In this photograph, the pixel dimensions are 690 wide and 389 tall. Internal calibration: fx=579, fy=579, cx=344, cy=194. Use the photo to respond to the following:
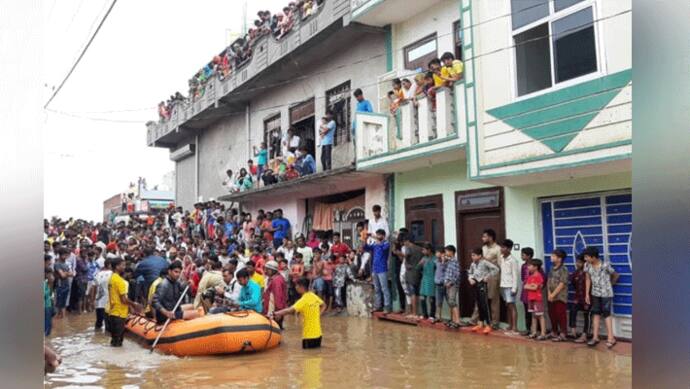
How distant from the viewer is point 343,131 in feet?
53.2

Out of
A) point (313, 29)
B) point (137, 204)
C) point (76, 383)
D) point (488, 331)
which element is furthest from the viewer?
point (137, 204)

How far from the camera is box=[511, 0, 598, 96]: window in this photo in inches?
341

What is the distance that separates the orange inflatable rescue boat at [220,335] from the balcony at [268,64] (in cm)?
839

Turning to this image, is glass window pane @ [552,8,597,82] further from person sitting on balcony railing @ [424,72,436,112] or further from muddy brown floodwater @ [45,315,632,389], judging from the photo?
muddy brown floodwater @ [45,315,632,389]

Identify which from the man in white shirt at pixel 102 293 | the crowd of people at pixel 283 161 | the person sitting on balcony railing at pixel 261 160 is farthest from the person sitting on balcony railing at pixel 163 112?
the man in white shirt at pixel 102 293

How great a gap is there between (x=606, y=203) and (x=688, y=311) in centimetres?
712

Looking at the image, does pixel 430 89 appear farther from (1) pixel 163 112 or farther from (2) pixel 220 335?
(1) pixel 163 112

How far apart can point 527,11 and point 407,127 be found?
350cm

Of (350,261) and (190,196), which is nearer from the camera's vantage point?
(350,261)

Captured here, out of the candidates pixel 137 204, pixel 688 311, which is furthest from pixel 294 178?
pixel 137 204

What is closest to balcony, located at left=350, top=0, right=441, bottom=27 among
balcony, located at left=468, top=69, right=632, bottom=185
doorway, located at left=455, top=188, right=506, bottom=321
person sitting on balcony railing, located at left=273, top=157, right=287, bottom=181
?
balcony, located at left=468, top=69, right=632, bottom=185

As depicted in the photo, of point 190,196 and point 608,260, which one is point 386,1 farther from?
point 190,196

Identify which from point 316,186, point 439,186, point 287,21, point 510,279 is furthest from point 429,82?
point 287,21

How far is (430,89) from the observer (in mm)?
11453
